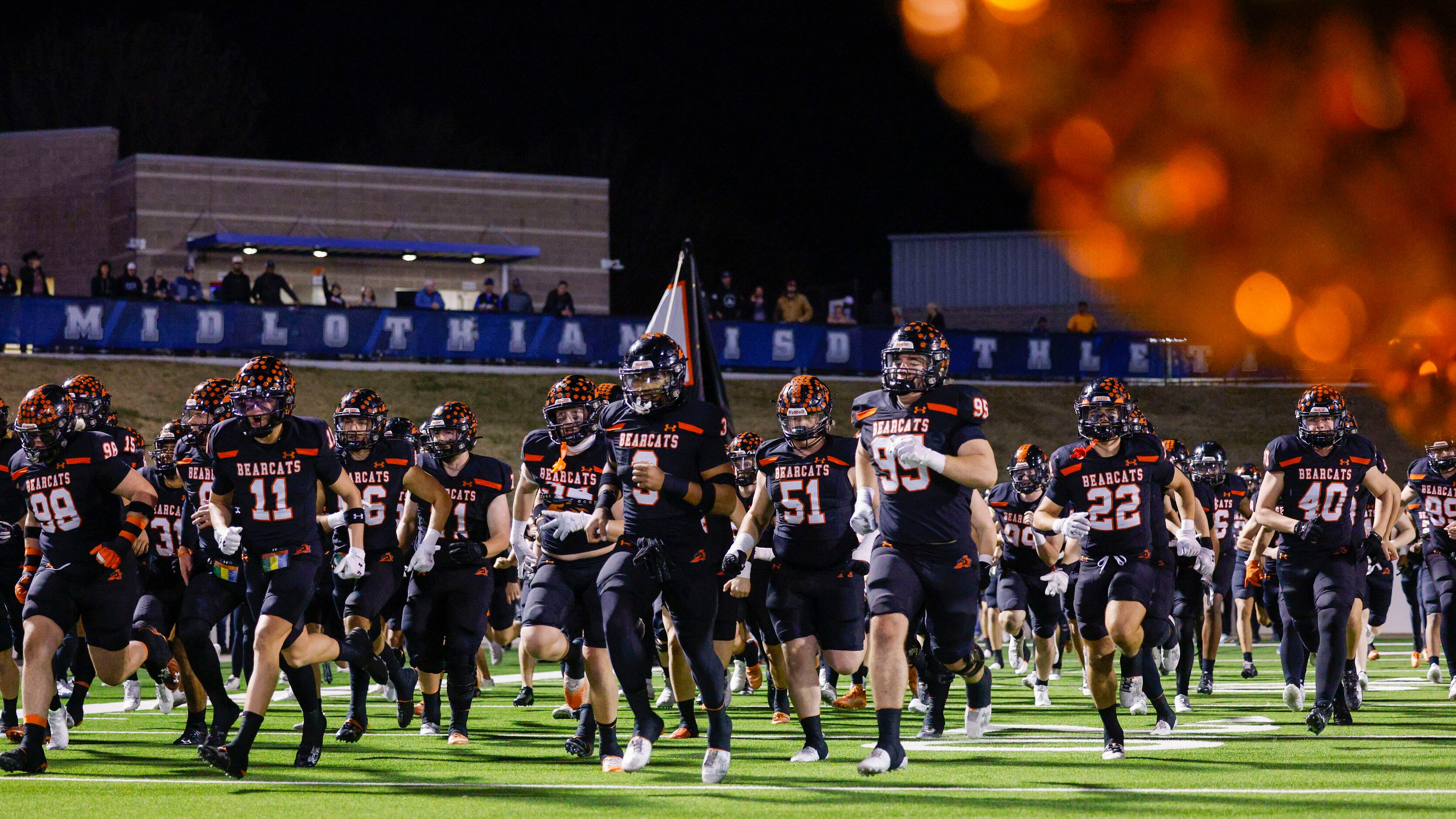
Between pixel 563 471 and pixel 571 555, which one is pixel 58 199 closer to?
pixel 563 471

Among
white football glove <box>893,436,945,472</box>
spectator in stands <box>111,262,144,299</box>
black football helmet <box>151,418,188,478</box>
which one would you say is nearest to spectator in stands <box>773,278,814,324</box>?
spectator in stands <box>111,262,144,299</box>

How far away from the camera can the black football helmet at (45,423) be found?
9.55 metres

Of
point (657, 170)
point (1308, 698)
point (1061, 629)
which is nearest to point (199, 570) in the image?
point (1308, 698)

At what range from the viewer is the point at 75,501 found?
381 inches

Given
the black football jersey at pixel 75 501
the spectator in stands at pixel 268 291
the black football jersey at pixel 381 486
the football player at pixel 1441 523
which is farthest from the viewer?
the spectator in stands at pixel 268 291

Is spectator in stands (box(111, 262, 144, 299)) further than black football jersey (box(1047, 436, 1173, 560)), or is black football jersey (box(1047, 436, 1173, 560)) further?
spectator in stands (box(111, 262, 144, 299))

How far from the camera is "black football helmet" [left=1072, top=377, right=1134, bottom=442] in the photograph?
33.8 feet

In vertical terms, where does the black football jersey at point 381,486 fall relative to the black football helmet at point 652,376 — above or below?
below

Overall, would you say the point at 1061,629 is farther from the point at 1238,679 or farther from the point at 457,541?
the point at 457,541

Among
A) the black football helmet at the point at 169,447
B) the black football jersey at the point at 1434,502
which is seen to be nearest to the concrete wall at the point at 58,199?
the black football helmet at the point at 169,447

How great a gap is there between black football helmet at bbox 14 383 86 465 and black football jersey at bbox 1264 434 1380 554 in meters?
7.45

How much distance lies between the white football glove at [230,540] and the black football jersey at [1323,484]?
644cm

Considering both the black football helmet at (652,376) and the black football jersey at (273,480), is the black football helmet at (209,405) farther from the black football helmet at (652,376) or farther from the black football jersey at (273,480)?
the black football helmet at (652,376)

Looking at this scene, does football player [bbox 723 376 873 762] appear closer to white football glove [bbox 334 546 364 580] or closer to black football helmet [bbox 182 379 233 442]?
white football glove [bbox 334 546 364 580]
